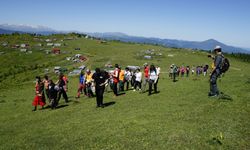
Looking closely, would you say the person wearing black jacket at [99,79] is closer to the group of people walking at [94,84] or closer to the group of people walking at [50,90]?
the group of people walking at [94,84]

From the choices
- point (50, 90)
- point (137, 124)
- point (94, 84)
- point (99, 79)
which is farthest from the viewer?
point (50, 90)

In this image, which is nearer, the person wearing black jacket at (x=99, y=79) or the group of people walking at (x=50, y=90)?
the person wearing black jacket at (x=99, y=79)

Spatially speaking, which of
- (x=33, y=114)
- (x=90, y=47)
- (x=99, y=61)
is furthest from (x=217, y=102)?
(x=90, y=47)

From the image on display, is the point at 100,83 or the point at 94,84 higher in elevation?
the point at 100,83

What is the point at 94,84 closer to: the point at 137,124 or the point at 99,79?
the point at 99,79

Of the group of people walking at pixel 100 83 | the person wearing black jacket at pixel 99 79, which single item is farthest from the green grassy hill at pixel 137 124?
the person wearing black jacket at pixel 99 79

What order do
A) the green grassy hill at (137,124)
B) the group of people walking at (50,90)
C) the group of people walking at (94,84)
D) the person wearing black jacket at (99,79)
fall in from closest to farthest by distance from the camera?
the green grassy hill at (137,124), the person wearing black jacket at (99,79), the group of people walking at (94,84), the group of people walking at (50,90)

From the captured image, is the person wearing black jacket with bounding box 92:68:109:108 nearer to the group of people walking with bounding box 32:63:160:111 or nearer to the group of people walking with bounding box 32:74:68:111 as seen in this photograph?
the group of people walking with bounding box 32:63:160:111

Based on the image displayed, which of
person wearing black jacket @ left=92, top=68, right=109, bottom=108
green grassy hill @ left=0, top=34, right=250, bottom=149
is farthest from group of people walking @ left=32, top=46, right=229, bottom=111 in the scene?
green grassy hill @ left=0, top=34, right=250, bottom=149

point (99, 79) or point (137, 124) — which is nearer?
point (137, 124)

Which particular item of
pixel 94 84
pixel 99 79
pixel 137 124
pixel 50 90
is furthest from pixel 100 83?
pixel 137 124

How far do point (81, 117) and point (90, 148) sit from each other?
7.00m

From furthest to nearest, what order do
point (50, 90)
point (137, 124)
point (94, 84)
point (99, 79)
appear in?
point (50, 90)
point (94, 84)
point (99, 79)
point (137, 124)

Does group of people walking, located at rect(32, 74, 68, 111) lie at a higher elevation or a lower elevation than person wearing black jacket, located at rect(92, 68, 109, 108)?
lower
